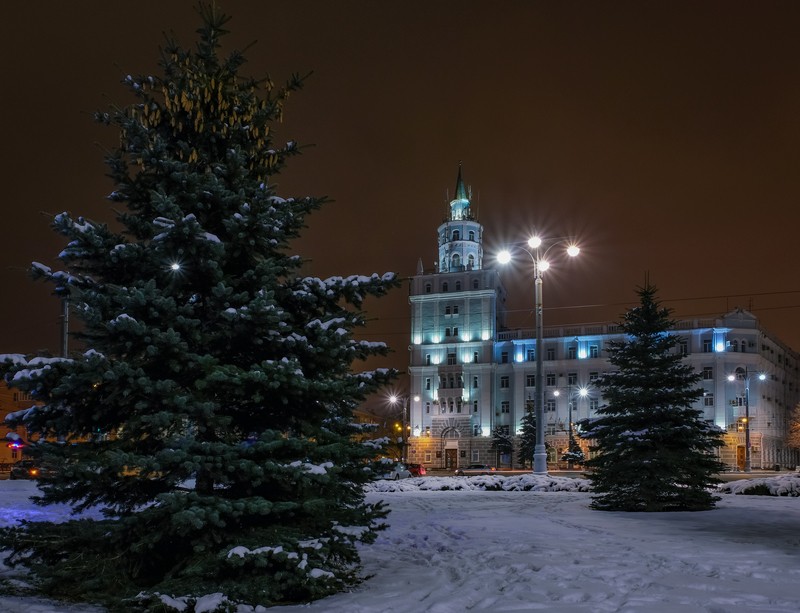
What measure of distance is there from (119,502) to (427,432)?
86207 mm

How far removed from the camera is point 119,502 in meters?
8.29

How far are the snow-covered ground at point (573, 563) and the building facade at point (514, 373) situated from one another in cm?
7019

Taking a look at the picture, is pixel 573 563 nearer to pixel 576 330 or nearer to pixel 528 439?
pixel 528 439

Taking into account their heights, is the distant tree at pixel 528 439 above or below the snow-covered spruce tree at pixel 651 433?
below

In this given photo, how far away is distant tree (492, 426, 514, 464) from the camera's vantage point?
288ft

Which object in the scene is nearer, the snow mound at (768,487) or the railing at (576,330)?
the snow mound at (768,487)

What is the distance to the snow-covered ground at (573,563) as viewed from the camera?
738 cm

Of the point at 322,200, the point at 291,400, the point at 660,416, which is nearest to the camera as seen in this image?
the point at 291,400

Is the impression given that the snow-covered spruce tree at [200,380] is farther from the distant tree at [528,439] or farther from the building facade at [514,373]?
the building facade at [514,373]

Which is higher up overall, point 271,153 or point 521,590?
point 271,153

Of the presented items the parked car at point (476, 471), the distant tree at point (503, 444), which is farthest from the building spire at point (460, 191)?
the parked car at point (476, 471)

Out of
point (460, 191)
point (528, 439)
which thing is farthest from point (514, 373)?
point (460, 191)

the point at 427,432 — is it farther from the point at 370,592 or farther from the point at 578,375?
the point at 370,592

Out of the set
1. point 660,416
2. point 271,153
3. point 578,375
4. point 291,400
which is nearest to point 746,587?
point 291,400
